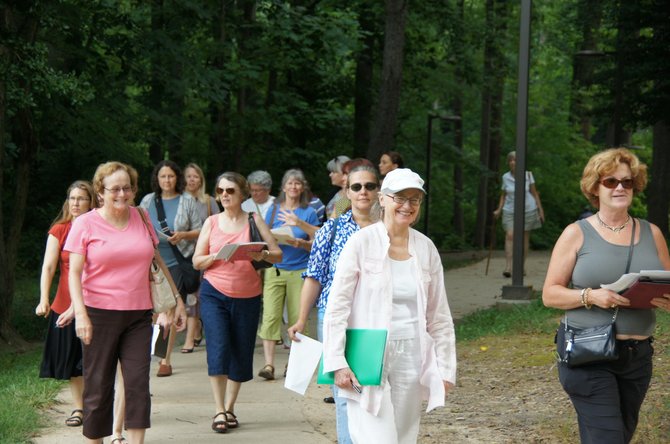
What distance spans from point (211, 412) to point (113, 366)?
223 cm

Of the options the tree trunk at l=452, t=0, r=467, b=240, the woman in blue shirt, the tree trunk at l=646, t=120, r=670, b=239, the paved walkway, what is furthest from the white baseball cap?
the tree trunk at l=646, t=120, r=670, b=239

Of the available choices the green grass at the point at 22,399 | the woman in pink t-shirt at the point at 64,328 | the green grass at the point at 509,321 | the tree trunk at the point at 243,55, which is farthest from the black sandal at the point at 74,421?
the tree trunk at the point at 243,55

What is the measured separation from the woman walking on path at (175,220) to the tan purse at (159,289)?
153 inches

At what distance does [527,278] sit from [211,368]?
459 inches

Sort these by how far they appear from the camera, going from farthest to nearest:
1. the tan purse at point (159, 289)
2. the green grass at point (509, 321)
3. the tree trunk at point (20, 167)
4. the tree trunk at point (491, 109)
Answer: the tree trunk at point (491, 109) → the tree trunk at point (20, 167) → the green grass at point (509, 321) → the tan purse at point (159, 289)

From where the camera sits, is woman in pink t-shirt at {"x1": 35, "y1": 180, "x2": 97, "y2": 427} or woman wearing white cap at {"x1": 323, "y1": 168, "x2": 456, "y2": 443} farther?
woman in pink t-shirt at {"x1": 35, "y1": 180, "x2": 97, "y2": 427}

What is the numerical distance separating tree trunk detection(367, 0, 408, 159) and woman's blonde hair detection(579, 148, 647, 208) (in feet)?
43.4

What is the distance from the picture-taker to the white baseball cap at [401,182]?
5.28 metres

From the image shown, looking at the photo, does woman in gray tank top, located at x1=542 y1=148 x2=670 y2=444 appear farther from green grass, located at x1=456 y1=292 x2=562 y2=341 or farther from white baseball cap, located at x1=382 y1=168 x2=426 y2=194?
green grass, located at x1=456 y1=292 x2=562 y2=341

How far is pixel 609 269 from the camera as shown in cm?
530

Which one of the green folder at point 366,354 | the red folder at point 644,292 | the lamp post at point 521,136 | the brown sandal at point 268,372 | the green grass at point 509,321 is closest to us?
the red folder at point 644,292

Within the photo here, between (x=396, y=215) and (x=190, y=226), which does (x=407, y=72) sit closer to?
(x=190, y=226)

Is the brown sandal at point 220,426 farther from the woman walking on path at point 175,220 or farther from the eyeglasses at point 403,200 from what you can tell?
the eyeglasses at point 403,200

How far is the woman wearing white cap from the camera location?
5.20 meters
